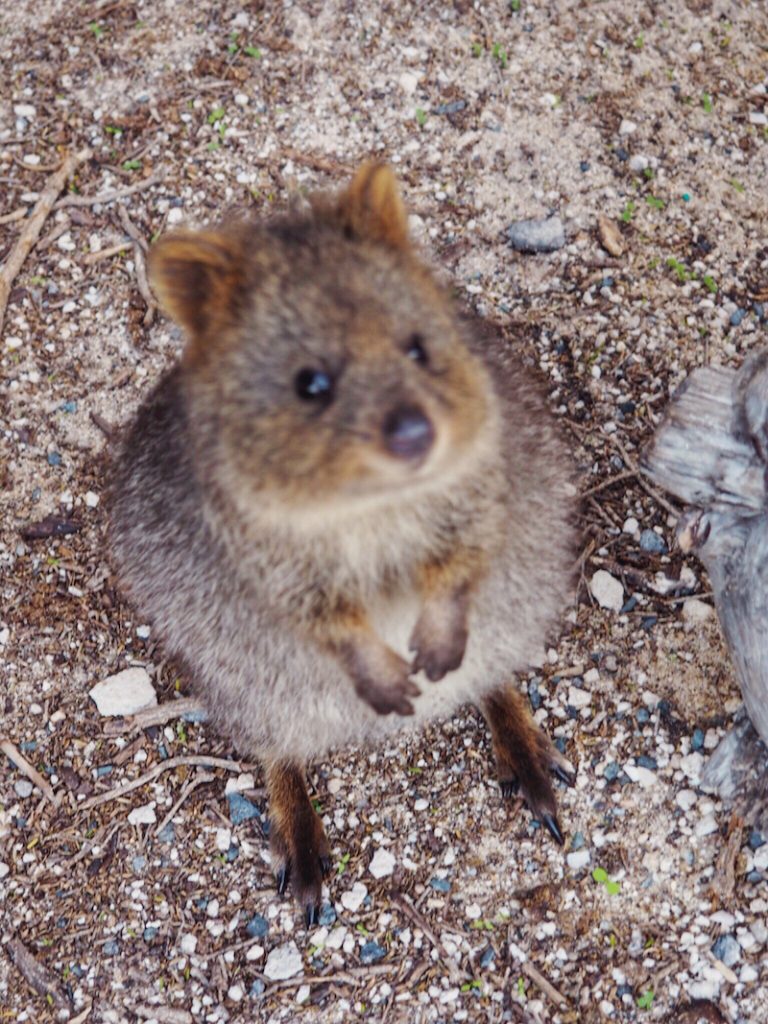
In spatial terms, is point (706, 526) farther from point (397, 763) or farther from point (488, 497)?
point (397, 763)

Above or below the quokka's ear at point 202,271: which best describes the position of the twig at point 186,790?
below

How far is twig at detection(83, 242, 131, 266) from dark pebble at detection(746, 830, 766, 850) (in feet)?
10.3

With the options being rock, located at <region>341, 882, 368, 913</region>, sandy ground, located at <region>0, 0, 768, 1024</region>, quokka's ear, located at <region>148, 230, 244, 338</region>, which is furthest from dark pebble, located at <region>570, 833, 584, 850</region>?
quokka's ear, located at <region>148, 230, 244, 338</region>

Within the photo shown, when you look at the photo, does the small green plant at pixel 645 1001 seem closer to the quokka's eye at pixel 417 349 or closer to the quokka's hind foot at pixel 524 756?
the quokka's hind foot at pixel 524 756

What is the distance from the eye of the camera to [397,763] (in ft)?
13.0

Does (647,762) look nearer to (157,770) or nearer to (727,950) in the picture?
(727,950)

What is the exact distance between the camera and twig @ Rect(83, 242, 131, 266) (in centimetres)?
473

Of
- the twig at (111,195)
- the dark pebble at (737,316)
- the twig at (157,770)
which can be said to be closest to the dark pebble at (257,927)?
the twig at (157,770)

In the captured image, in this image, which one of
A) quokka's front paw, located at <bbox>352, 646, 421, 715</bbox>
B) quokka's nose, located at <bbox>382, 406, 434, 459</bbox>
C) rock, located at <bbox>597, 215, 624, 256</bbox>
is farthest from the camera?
rock, located at <bbox>597, 215, 624, 256</bbox>

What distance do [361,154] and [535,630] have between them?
7.22ft

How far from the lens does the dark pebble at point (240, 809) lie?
155 inches

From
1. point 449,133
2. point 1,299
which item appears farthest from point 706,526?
point 1,299

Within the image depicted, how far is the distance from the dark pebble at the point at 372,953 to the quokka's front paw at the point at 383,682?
3.47 feet

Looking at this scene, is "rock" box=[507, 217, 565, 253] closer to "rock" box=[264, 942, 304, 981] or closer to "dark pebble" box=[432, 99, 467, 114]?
"dark pebble" box=[432, 99, 467, 114]
